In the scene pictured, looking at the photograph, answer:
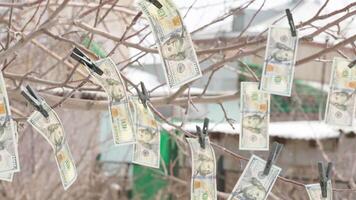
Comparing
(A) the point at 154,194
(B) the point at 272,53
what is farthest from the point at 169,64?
(A) the point at 154,194

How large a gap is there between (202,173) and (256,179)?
0.16m

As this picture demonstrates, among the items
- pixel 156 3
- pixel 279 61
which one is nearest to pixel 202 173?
pixel 279 61

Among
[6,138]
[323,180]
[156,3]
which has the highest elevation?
[156,3]

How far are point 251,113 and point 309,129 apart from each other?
4602 mm

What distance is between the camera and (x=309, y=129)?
21.4 feet

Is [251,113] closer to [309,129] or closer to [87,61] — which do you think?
[87,61]

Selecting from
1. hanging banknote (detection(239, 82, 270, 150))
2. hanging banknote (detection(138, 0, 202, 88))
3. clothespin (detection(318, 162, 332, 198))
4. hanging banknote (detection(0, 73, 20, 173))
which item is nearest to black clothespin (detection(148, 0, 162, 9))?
hanging banknote (detection(138, 0, 202, 88))

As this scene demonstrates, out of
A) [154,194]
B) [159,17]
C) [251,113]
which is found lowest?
[154,194]

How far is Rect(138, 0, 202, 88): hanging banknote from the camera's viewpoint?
188 cm

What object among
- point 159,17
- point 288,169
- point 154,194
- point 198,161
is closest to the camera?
point 159,17

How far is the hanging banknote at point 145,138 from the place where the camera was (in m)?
2.02

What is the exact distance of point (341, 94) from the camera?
→ 2.01m

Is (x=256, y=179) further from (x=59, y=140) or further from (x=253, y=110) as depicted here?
(x=59, y=140)

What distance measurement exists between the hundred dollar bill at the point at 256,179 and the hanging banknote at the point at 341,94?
9.0 inches
